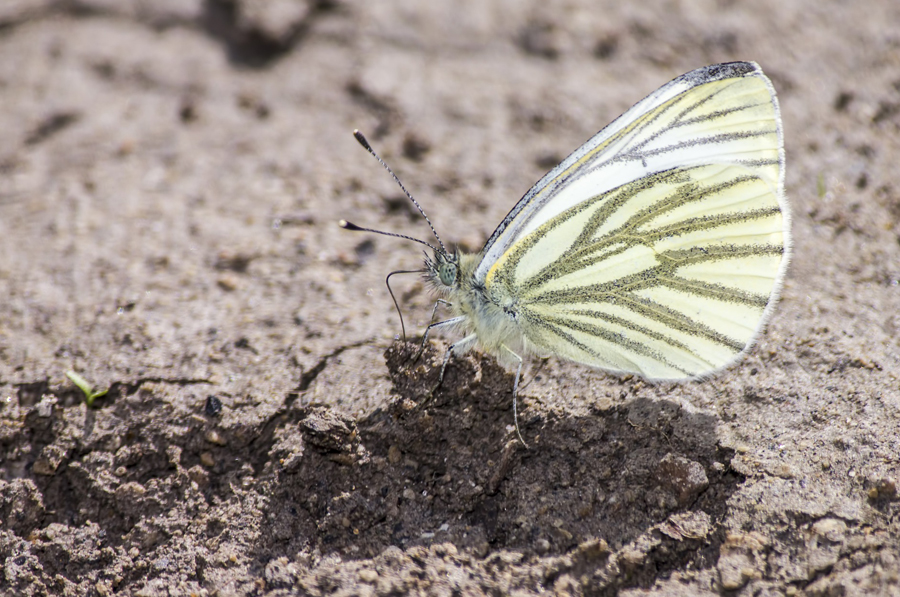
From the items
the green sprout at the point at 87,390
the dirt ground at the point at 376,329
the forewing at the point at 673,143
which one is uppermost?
the forewing at the point at 673,143

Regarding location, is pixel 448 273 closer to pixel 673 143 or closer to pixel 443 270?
pixel 443 270

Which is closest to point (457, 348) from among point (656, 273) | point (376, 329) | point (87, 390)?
point (376, 329)

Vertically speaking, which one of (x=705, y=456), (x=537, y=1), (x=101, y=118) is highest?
(x=537, y=1)

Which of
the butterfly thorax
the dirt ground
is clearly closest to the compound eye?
the butterfly thorax

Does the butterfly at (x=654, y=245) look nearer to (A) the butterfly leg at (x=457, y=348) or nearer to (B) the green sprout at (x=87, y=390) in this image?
(A) the butterfly leg at (x=457, y=348)

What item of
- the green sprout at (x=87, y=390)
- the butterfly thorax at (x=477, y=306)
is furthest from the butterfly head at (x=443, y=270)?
the green sprout at (x=87, y=390)

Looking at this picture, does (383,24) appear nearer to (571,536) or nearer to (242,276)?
(242,276)

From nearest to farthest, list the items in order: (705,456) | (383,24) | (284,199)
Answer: (705,456)
(284,199)
(383,24)

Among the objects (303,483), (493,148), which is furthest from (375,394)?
(493,148)
